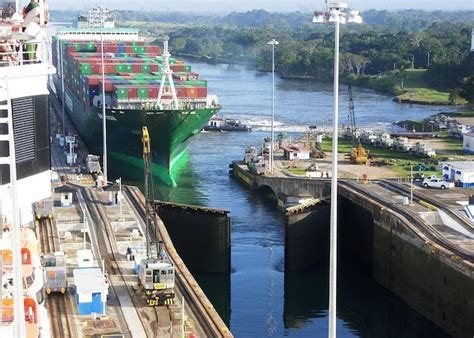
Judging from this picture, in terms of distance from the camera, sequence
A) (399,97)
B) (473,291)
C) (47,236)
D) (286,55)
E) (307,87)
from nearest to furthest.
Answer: (473,291), (47,236), (399,97), (307,87), (286,55)

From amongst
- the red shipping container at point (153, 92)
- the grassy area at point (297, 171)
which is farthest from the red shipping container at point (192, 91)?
the grassy area at point (297, 171)

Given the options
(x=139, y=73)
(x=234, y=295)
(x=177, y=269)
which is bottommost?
(x=234, y=295)

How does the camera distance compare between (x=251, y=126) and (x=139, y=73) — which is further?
(x=251, y=126)

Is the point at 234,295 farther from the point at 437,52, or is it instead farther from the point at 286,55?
the point at 286,55

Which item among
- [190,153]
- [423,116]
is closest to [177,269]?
[190,153]

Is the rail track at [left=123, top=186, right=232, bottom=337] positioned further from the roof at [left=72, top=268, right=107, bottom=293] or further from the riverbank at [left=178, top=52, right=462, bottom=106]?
the riverbank at [left=178, top=52, right=462, bottom=106]

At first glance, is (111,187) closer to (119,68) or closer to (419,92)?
(119,68)

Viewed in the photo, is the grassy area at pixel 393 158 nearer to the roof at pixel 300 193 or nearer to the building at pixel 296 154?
the building at pixel 296 154
